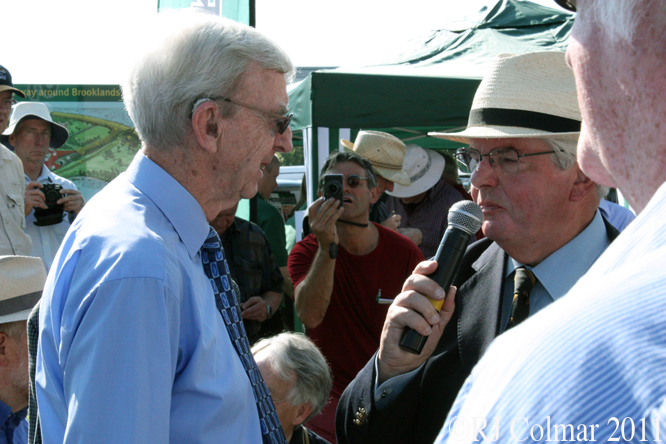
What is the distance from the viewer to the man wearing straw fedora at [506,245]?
174 cm

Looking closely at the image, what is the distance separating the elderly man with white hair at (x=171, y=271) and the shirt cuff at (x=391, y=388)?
341mm

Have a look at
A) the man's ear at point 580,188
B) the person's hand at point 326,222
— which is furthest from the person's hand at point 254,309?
the man's ear at point 580,188

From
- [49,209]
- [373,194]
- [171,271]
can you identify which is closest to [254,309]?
[373,194]

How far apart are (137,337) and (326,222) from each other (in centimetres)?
226

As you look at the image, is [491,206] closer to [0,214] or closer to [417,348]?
[417,348]

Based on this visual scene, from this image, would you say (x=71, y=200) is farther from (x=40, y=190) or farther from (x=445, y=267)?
(x=445, y=267)

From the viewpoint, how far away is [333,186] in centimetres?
353

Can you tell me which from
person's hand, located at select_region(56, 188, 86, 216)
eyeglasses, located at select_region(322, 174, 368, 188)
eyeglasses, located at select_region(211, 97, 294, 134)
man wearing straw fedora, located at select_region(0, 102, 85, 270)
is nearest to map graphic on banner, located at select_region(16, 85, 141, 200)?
man wearing straw fedora, located at select_region(0, 102, 85, 270)

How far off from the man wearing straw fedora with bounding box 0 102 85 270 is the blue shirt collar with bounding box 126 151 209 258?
319cm

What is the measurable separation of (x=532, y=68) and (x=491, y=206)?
0.51 m

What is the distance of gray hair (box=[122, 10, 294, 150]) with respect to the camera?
148 cm

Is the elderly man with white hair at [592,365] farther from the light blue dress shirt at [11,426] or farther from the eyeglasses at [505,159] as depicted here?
the light blue dress shirt at [11,426]

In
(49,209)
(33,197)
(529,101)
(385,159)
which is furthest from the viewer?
(385,159)

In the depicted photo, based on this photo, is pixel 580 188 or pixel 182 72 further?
pixel 580 188
